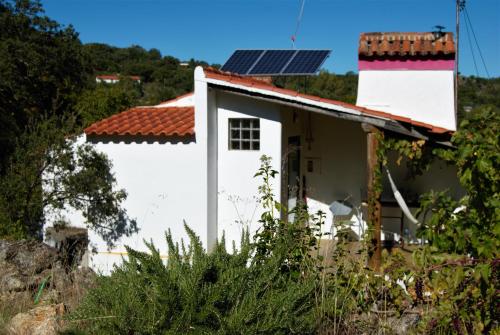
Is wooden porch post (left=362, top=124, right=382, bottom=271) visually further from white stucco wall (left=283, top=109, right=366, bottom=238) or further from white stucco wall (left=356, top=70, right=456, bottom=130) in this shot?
white stucco wall (left=283, top=109, right=366, bottom=238)

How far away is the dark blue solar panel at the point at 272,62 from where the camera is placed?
40.1 feet

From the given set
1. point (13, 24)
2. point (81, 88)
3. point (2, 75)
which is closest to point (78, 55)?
point (81, 88)

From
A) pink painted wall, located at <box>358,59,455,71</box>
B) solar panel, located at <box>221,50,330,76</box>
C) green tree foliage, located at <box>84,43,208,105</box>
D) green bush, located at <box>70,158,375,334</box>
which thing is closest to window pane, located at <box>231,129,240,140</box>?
solar panel, located at <box>221,50,330,76</box>

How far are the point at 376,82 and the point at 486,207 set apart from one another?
7.59m

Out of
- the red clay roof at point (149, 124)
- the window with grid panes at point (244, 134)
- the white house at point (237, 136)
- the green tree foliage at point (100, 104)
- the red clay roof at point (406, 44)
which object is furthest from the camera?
the green tree foliage at point (100, 104)

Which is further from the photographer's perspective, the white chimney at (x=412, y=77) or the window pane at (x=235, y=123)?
the white chimney at (x=412, y=77)

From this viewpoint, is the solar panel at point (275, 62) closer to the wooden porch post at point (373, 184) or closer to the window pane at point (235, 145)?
the window pane at point (235, 145)

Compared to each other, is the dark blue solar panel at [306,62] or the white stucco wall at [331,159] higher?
the dark blue solar panel at [306,62]

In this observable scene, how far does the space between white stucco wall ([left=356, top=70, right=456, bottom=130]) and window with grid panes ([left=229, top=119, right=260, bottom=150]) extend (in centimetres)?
268

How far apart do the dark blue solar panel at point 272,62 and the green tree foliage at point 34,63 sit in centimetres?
719

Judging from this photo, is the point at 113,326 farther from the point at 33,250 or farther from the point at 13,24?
the point at 13,24

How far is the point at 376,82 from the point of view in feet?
36.3

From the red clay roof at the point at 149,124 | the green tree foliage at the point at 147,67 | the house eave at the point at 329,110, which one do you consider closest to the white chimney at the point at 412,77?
the house eave at the point at 329,110

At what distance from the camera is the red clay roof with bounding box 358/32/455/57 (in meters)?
10.6
